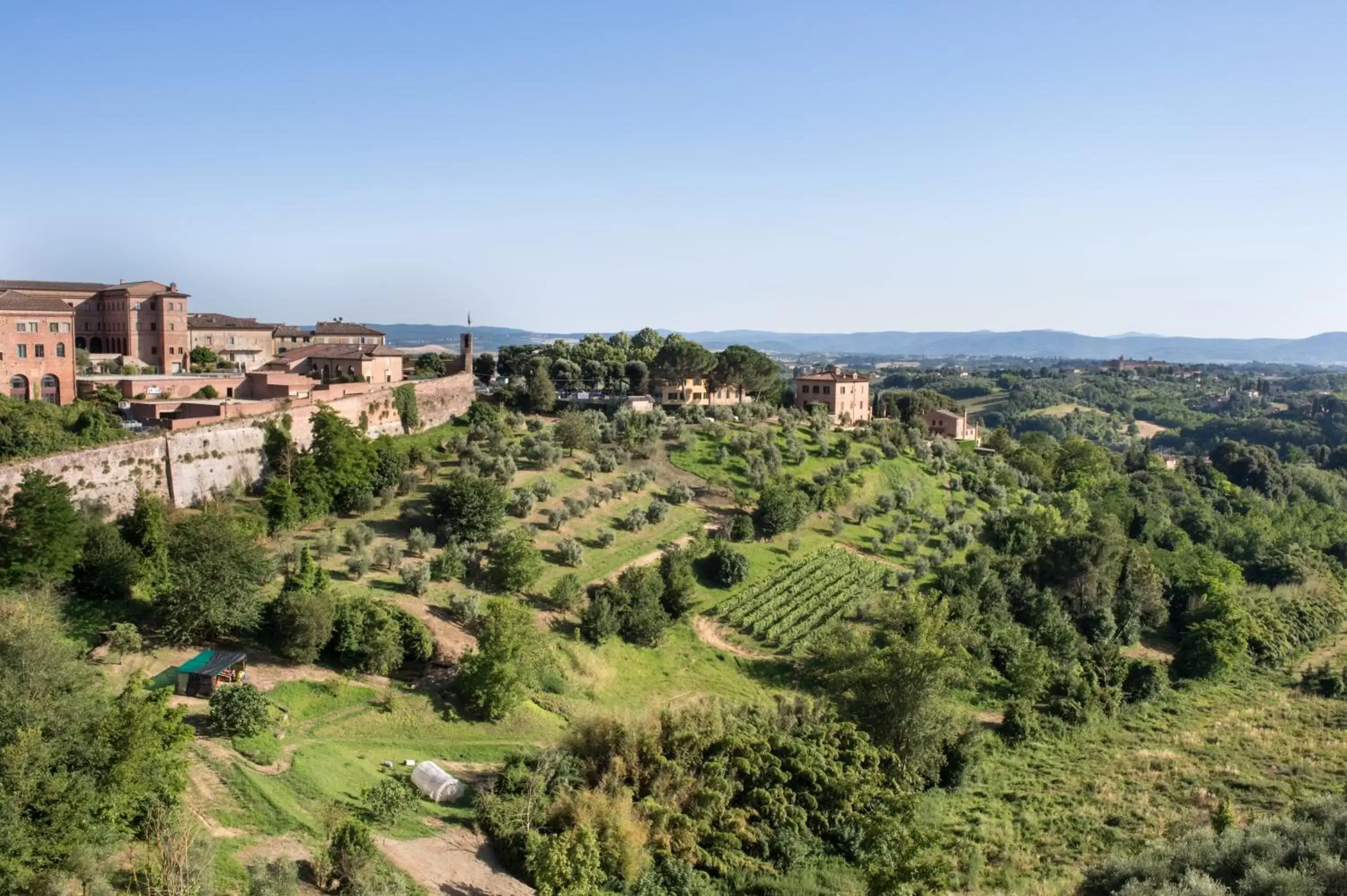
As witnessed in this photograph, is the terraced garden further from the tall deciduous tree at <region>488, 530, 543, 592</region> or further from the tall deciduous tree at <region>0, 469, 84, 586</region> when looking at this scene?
the tall deciduous tree at <region>0, 469, 84, 586</region>

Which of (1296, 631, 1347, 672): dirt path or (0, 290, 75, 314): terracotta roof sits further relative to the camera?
(1296, 631, 1347, 672): dirt path

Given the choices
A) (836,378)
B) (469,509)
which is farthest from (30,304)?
(836,378)

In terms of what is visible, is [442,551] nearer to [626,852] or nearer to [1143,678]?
[626,852]

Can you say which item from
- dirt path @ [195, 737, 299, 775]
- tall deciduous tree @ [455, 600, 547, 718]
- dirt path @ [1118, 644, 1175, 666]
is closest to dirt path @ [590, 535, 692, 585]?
tall deciduous tree @ [455, 600, 547, 718]

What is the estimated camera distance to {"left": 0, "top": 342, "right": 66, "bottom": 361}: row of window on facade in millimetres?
39500

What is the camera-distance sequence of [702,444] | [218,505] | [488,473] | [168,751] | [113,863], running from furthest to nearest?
[702,444], [488,473], [218,505], [168,751], [113,863]

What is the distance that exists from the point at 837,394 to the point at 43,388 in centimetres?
5359

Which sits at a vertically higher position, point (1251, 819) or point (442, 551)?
point (442, 551)

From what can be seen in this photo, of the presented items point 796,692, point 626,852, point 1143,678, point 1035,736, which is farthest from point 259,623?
point 1143,678

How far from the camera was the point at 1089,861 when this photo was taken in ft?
92.0

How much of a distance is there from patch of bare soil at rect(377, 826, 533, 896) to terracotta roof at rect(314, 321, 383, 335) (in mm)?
52881

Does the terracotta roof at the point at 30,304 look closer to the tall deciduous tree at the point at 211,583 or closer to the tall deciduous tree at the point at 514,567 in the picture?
the tall deciduous tree at the point at 211,583

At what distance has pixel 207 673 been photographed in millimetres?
25609

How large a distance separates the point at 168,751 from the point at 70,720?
2.16m
